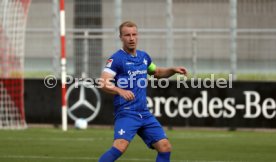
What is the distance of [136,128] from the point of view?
345 inches

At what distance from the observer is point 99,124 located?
1753 centimetres

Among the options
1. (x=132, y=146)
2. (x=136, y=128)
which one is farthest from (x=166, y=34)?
(x=136, y=128)

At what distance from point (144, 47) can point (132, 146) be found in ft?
16.1

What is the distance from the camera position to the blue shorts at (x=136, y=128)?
8.71m

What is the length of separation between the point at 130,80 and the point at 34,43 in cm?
1011

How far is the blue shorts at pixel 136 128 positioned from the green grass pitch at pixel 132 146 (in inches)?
112

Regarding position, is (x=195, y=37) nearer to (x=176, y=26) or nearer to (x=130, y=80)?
(x=176, y=26)

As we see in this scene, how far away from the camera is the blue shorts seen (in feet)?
28.6

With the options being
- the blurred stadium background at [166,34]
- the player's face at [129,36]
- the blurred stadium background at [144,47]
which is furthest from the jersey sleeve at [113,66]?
the blurred stadium background at [166,34]

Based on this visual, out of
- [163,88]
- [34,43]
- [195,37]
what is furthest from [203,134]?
[34,43]

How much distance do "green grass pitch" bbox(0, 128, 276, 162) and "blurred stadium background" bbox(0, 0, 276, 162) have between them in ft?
0.27

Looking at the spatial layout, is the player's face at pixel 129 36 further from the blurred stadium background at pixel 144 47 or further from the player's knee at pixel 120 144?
the blurred stadium background at pixel 144 47

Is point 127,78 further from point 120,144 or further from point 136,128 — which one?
point 120,144

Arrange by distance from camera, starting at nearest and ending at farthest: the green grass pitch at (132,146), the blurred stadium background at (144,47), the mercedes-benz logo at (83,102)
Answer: the green grass pitch at (132,146)
the blurred stadium background at (144,47)
the mercedes-benz logo at (83,102)
